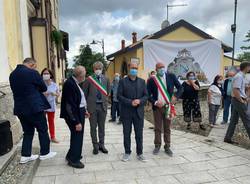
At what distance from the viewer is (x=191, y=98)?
7117 mm

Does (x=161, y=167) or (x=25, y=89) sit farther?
(x=161, y=167)

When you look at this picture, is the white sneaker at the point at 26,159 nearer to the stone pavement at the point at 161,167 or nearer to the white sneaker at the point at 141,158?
the stone pavement at the point at 161,167

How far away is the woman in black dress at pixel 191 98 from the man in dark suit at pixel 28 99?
13.4 feet

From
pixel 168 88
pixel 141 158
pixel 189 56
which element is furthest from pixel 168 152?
pixel 189 56

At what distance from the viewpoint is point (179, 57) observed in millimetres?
14805

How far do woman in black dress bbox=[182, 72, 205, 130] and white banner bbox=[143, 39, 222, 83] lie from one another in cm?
711

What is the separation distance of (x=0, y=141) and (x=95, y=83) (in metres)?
2.02

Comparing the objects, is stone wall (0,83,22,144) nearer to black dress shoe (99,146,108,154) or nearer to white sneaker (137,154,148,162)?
black dress shoe (99,146,108,154)

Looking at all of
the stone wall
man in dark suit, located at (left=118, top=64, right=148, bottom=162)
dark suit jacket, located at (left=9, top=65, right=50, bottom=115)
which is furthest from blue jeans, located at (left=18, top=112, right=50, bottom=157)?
man in dark suit, located at (left=118, top=64, right=148, bottom=162)

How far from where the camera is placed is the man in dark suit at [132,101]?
470 cm

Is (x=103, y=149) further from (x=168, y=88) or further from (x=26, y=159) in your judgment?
(x=168, y=88)

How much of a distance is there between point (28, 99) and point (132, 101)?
1.79 meters

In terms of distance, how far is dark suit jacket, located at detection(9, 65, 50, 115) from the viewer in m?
4.17

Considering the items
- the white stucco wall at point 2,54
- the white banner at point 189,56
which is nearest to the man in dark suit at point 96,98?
the white stucco wall at point 2,54
